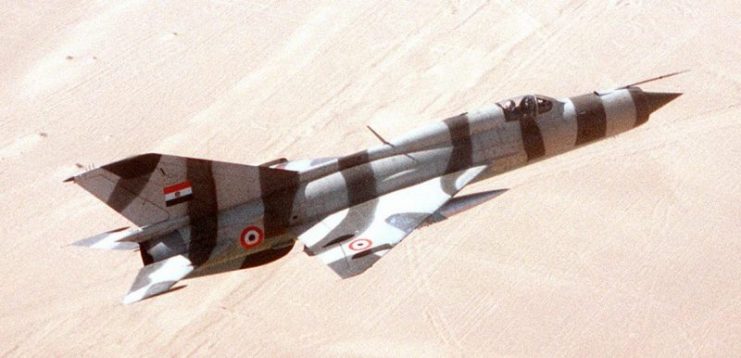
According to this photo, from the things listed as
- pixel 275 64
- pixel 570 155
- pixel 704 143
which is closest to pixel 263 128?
pixel 275 64

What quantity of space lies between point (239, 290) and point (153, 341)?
1.79 metres

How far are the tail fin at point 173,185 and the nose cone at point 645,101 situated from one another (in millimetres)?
6888

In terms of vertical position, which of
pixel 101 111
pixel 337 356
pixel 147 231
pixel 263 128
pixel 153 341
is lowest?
pixel 337 356

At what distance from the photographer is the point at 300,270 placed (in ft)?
50.5

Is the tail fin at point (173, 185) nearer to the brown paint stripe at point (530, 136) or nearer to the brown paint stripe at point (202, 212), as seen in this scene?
the brown paint stripe at point (202, 212)

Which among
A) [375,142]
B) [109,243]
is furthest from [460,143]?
[109,243]

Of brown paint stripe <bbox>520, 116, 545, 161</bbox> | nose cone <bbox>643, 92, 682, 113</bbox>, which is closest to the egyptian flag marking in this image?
brown paint stripe <bbox>520, 116, 545, 161</bbox>

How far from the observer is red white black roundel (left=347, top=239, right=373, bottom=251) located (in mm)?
13471

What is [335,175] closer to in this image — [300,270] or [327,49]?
[300,270]

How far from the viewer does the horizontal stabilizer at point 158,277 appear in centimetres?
1273

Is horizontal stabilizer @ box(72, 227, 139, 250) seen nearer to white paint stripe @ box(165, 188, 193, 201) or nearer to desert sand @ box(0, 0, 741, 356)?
white paint stripe @ box(165, 188, 193, 201)

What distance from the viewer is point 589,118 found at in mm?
15688

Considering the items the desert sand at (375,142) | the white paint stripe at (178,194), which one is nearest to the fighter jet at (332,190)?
the white paint stripe at (178,194)

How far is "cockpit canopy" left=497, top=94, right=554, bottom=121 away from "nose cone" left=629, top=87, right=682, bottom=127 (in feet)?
6.71
